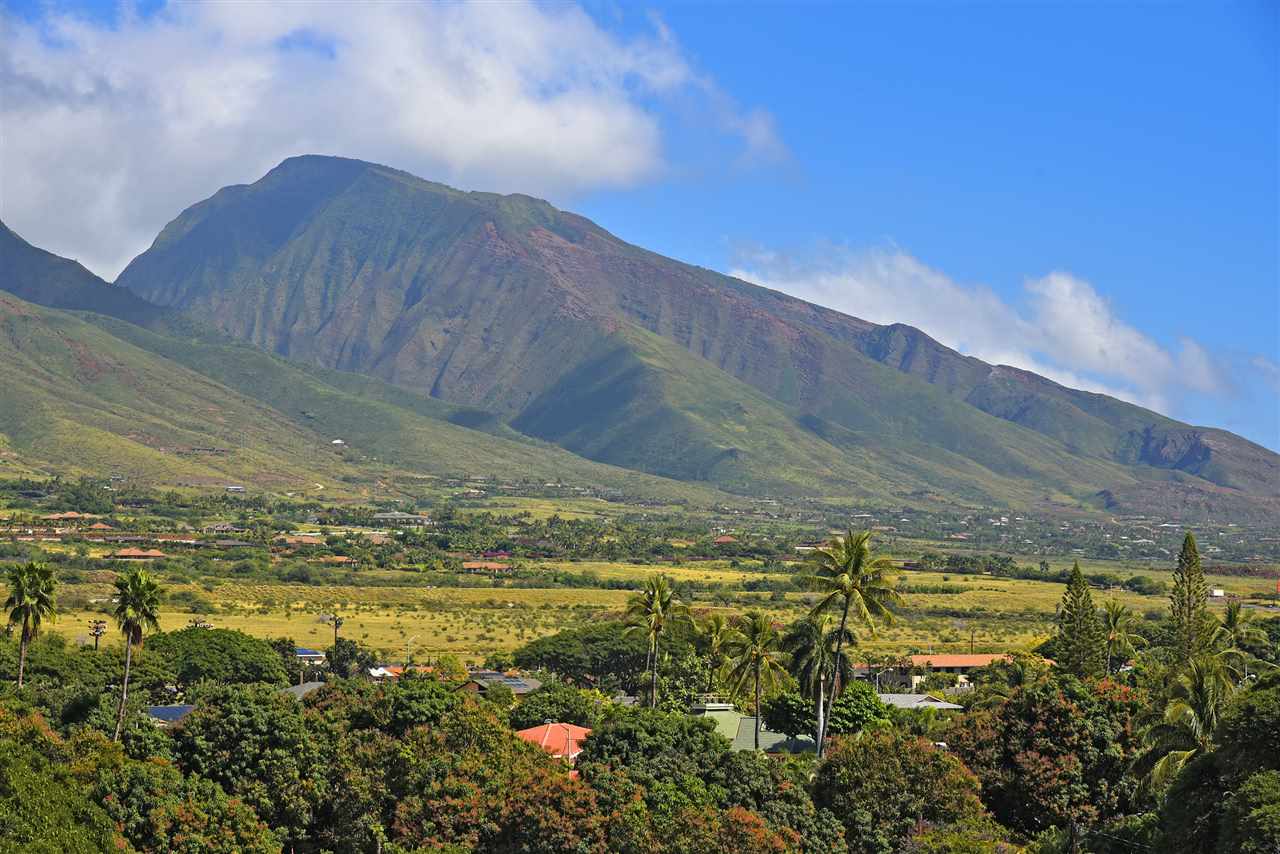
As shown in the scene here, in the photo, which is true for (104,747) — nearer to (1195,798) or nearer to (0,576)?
(1195,798)

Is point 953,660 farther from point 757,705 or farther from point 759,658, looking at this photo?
point 757,705

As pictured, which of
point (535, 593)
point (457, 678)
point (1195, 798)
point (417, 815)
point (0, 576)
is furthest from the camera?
point (535, 593)

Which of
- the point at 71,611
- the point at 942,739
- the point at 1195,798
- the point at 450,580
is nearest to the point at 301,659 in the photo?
the point at 71,611

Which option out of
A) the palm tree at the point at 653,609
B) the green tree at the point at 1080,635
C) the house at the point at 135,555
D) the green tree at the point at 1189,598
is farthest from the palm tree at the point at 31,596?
the house at the point at 135,555

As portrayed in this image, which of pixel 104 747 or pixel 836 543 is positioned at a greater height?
pixel 836 543

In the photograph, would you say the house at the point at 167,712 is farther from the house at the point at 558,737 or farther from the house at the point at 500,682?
the house at the point at 558,737

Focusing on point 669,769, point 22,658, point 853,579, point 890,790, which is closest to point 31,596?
point 22,658
